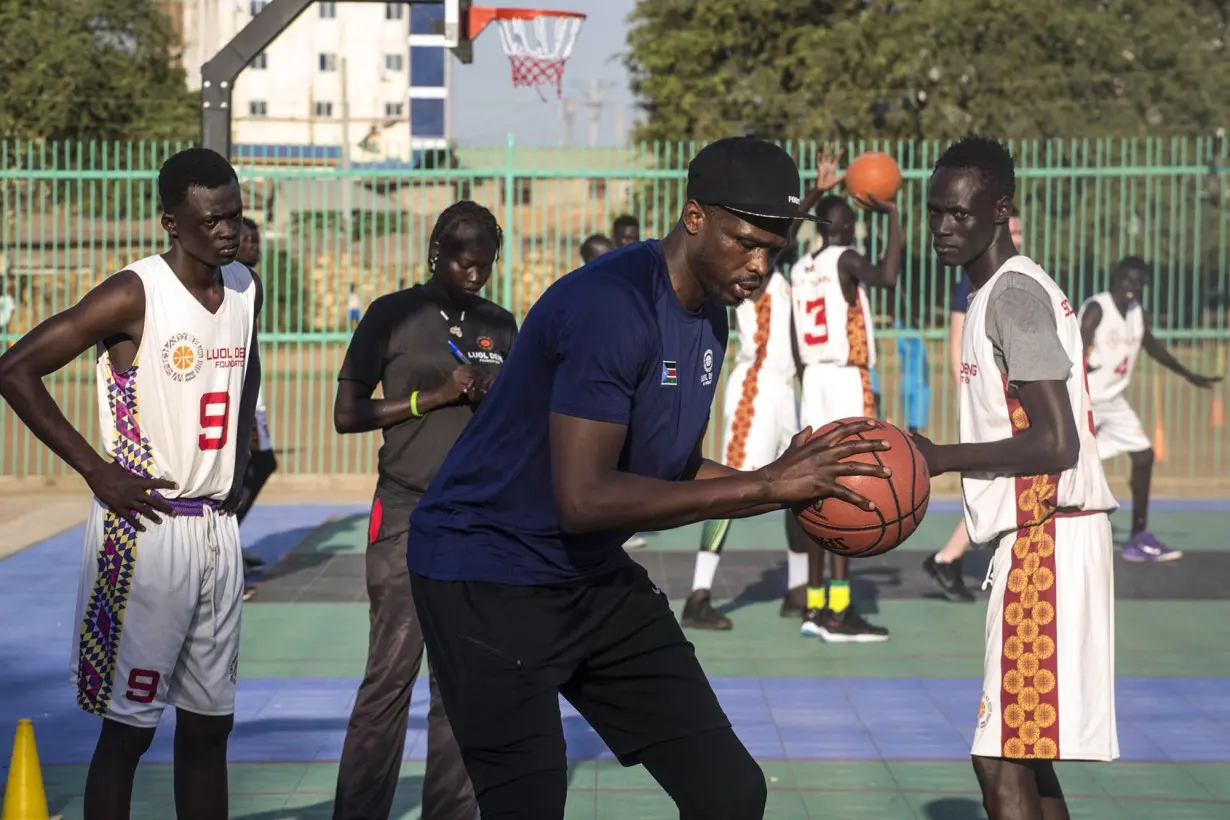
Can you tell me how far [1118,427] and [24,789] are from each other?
29.3ft

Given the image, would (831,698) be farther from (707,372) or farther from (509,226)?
(509,226)

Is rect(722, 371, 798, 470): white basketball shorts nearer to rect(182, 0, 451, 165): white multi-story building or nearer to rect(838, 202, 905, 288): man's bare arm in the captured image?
rect(838, 202, 905, 288): man's bare arm

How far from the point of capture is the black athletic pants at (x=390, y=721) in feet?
17.4

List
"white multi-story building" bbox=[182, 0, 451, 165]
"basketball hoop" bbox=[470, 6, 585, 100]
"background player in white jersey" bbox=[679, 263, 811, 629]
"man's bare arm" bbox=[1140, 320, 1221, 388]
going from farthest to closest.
→ "white multi-story building" bbox=[182, 0, 451, 165] → "basketball hoop" bbox=[470, 6, 585, 100] → "man's bare arm" bbox=[1140, 320, 1221, 388] → "background player in white jersey" bbox=[679, 263, 811, 629]

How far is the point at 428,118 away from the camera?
94562 millimetres

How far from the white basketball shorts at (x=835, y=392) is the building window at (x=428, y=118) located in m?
85.5

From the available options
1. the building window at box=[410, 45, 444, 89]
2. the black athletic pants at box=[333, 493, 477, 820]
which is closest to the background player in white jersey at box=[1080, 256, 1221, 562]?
the black athletic pants at box=[333, 493, 477, 820]

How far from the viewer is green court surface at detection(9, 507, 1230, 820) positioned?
608 centimetres

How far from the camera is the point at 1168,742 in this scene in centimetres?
694

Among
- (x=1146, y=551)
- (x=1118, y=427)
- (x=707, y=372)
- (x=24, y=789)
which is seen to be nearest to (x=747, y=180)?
(x=707, y=372)

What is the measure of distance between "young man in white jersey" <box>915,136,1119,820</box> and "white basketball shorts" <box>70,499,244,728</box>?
2071 millimetres

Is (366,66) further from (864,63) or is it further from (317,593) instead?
(317,593)

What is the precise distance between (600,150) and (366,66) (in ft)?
253

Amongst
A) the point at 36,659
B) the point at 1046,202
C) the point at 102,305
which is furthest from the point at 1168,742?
the point at 1046,202
